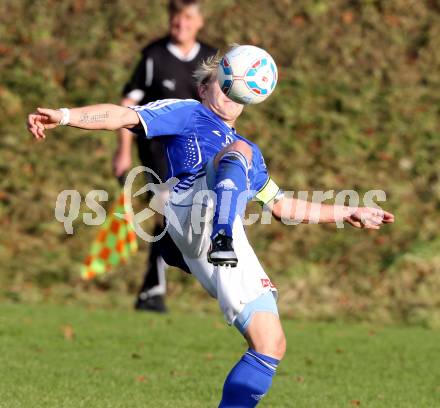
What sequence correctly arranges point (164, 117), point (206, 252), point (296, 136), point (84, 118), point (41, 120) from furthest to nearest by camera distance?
point (296, 136)
point (164, 117)
point (206, 252)
point (84, 118)
point (41, 120)

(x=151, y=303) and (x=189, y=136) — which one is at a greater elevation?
(x=189, y=136)

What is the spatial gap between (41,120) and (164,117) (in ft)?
2.20

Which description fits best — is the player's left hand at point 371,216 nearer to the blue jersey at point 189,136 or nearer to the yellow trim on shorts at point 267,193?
the yellow trim on shorts at point 267,193

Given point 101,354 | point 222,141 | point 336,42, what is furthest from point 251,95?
point 336,42

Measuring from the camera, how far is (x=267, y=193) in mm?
5133

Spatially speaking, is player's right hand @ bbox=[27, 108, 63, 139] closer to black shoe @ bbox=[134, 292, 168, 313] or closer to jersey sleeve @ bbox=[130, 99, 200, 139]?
jersey sleeve @ bbox=[130, 99, 200, 139]

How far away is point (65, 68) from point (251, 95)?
9807 mm

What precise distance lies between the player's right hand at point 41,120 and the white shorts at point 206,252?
753mm

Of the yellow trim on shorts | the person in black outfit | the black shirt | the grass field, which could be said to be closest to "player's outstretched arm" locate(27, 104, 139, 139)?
the yellow trim on shorts

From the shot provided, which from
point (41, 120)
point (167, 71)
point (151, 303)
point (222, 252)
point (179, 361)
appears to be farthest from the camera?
point (151, 303)

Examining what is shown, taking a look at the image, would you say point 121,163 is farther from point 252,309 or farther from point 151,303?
point 252,309

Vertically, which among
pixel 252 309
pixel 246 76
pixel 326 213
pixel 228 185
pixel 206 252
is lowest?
pixel 252 309

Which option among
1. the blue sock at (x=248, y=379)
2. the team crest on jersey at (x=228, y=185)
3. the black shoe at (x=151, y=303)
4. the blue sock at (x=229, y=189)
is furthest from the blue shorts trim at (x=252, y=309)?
the black shoe at (x=151, y=303)

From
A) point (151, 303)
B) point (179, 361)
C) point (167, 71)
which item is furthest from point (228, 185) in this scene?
point (151, 303)
